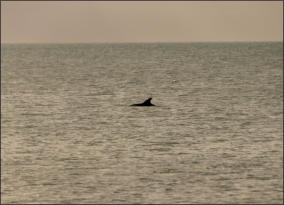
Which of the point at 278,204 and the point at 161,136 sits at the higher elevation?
the point at 161,136

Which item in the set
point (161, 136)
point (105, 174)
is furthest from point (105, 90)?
point (105, 174)

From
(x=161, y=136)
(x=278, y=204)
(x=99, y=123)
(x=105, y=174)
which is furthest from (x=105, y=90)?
(x=278, y=204)

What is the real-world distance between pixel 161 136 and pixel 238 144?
248 inches

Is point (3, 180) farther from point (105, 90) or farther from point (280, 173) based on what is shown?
point (105, 90)

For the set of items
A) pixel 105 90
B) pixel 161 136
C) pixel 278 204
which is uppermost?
pixel 105 90

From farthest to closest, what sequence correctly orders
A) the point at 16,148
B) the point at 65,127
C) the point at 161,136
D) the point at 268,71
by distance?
the point at 268,71 < the point at 65,127 < the point at 161,136 < the point at 16,148

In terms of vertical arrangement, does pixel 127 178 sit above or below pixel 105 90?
below

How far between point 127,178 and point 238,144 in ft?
42.9

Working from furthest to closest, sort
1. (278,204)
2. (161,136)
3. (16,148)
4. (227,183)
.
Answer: (161,136) < (16,148) < (227,183) < (278,204)

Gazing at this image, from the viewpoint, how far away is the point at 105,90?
11206 cm

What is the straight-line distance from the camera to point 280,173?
5000 centimetres

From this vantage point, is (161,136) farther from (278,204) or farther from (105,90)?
(105,90)

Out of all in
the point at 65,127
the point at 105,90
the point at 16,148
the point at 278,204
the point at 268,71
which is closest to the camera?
the point at 278,204

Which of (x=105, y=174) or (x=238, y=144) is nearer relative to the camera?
(x=105, y=174)
